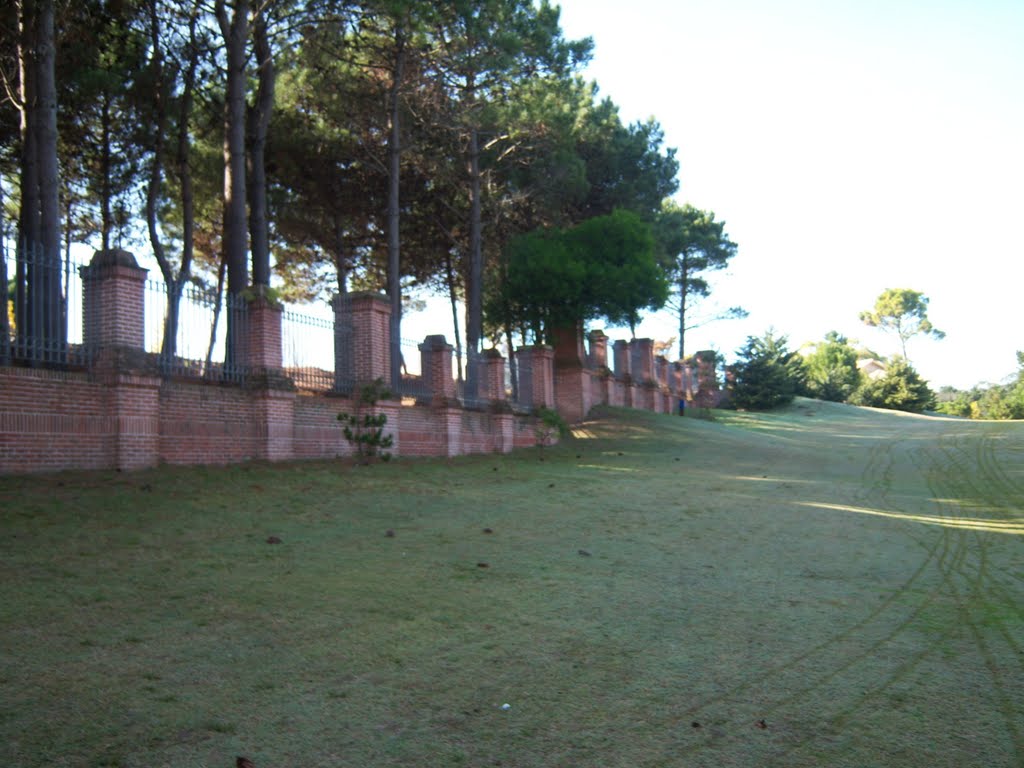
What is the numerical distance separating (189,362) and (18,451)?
2734 mm

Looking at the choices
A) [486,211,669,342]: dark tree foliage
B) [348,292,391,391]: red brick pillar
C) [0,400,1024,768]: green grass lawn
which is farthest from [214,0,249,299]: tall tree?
[486,211,669,342]: dark tree foliage

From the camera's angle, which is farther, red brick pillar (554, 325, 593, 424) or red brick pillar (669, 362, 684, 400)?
red brick pillar (669, 362, 684, 400)

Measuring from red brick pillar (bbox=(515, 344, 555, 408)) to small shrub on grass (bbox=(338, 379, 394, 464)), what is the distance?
7.60 metres

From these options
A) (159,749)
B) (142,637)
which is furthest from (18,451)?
(159,749)

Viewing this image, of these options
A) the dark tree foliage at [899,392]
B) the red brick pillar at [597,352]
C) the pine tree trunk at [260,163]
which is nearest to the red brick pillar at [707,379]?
the dark tree foliage at [899,392]

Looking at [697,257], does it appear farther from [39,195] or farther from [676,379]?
[39,195]

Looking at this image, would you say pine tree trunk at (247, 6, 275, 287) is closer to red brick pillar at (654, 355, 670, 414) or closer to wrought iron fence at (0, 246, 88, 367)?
wrought iron fence at (0, 246, 88, 367)

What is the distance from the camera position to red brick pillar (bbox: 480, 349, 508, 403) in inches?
779

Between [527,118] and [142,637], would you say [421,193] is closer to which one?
[527,118]

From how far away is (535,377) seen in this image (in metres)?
22.6

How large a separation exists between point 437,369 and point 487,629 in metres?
12.3

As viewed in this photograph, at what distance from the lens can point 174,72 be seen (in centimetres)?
2073

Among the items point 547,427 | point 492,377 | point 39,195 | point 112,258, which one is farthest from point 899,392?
point 112,258

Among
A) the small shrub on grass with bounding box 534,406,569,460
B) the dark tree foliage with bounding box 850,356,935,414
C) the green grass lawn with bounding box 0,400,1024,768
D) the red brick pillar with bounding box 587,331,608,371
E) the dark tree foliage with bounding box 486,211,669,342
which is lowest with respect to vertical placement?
the green grass lawn with bounding box 0,400,1024,768
